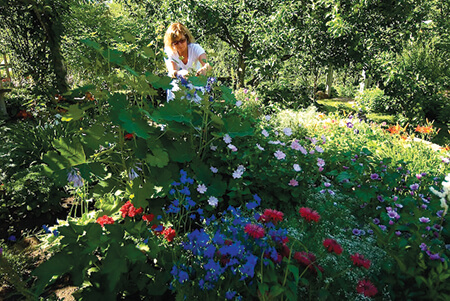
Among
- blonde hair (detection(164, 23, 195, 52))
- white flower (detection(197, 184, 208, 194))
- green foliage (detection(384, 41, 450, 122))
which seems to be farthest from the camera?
green foliage (detection(384, 41, 450, 122))

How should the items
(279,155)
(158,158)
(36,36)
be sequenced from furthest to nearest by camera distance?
(36,36), (279,155), (158,158)

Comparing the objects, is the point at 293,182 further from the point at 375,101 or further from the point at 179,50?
the point at 375,101

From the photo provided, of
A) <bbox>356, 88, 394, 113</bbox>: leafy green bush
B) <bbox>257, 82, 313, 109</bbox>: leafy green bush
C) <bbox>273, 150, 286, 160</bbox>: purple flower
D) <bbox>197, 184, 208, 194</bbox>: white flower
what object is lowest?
<bbox>356, 88, 394, 113</bbox>: leafy green bush

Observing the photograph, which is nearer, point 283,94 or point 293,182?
point 293,182

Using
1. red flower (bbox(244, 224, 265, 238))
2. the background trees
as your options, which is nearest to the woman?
the background trees

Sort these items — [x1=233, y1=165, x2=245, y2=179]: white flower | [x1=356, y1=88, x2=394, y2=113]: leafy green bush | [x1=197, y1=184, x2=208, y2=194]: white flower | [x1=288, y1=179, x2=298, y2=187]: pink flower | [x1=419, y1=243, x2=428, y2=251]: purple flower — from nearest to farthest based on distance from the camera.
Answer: [x1=419, y1=243, x2=428, y2=251]: purple flower < [x1=197, y1=184, x2=208, y2=194]: white flower < [x1=233, y1=165, x2=245, y2=179]: white flower < [x1=288, y1=179, x2=298, y2=187]: pink flower < [x1=356, y1=88, x2=394, y2=113]: leafy green bush

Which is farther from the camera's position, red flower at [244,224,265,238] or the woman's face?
the woman's face

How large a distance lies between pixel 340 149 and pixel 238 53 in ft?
18.1

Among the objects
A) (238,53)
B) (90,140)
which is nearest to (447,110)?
(238,53)

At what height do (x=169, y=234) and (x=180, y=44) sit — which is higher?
(x=180, y=44)

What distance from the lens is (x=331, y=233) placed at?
74.5 inches

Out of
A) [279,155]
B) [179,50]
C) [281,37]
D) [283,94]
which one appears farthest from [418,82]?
[279,155]

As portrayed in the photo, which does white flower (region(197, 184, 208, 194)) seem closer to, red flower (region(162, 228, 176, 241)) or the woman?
red flower (region(162, 228, 176, 241))

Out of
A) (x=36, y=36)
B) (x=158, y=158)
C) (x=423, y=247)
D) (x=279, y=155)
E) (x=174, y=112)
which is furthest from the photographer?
(x=36, y=36)
